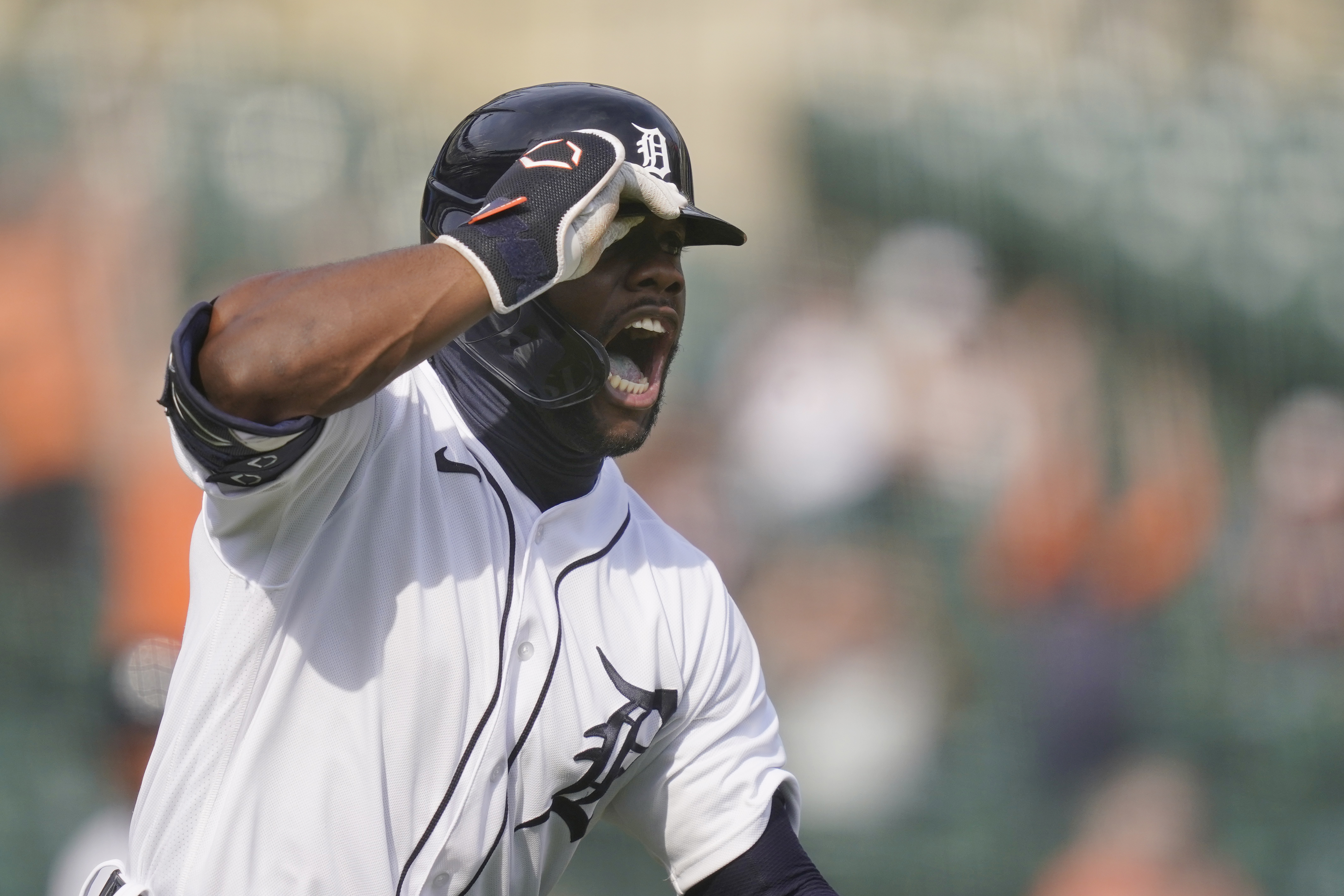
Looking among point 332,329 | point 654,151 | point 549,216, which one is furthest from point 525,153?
point 332,329

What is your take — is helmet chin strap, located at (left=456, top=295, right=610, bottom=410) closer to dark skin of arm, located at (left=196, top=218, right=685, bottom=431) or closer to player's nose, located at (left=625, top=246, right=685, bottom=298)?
player's nose, located at (left=625, top=246, right=685, bottom=298)

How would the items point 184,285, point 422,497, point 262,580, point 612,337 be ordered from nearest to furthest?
point 262,580 → point 422,497 → point 612,337 → point 184,285

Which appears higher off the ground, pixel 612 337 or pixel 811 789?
pixel 612 337

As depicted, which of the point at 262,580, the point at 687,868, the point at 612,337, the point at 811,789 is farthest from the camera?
the point at 811,789

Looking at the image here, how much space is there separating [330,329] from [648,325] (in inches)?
25.8

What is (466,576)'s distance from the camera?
179cm

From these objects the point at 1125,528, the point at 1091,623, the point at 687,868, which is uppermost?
the point at 687,868

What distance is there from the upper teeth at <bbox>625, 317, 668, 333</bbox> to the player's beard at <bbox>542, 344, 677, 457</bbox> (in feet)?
0.28

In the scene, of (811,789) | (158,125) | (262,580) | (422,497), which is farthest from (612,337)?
(158,125)

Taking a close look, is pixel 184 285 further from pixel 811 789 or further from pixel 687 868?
pixel 687 868

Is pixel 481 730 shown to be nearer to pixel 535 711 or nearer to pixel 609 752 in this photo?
pixel 535 711

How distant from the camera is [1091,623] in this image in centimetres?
423

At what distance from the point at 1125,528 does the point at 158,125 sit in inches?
144

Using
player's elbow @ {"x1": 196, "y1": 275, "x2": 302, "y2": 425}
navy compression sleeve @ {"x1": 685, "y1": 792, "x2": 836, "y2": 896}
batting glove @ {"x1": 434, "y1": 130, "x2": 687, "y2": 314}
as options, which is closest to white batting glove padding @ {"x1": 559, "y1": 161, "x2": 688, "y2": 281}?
batting glove @ {"x1": 434, "y1": 130, "x2": 687, "y2": 314}
